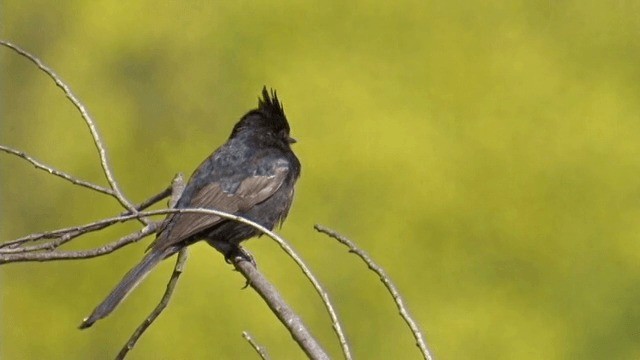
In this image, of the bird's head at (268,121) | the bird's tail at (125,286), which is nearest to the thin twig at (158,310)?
the bird's tail at (125,286)

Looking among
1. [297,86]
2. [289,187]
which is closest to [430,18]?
[297,86]

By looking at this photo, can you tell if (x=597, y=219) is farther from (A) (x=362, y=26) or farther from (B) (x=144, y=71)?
(B) (x=144, y=71)

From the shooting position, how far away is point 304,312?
891 centimetres

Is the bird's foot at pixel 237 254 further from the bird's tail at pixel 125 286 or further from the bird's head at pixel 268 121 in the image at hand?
the bird's head at pixel 268 121

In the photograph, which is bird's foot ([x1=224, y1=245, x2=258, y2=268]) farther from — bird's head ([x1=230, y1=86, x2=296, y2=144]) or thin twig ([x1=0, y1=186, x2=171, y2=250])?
thin twig ([x1=0, y1=186, x2=171, y2=250])

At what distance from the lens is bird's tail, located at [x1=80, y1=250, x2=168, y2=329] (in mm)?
3793

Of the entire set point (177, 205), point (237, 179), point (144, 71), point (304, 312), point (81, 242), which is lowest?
point (177, 205)

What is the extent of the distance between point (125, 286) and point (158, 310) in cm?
69

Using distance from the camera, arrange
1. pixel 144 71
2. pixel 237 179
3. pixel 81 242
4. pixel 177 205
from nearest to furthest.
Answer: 1. pixel 177 205
2. pixel 237 179
3. pixel 81 242
4. pixel 144 71

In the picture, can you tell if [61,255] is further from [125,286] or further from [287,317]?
[125,286]

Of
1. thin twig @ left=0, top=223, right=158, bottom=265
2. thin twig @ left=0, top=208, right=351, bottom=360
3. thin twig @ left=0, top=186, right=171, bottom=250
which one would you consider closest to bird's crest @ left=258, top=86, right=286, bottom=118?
thin twig @ left=0, top=223, right=158, bottom=265

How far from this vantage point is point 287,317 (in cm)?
346

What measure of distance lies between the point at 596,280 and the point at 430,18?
9.80ft

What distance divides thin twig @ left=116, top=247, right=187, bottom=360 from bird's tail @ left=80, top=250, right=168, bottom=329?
14 cm
